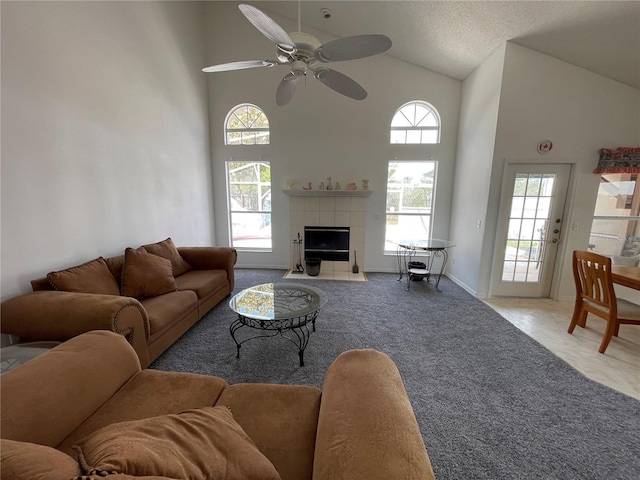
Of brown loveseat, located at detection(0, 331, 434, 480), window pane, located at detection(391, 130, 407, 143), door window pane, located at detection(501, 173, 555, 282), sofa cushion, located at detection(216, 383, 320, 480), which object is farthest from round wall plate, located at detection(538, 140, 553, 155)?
sofa cushion, located at detection(216, 383, 320, 480)

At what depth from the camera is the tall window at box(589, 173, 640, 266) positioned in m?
3.35

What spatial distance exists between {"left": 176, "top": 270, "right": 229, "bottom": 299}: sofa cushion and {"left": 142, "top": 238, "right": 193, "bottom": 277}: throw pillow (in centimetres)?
8

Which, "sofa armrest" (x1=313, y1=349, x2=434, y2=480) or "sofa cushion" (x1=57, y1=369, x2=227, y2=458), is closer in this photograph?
"sofa armrest" (x1=313, y1=349, x2=434, y2=480)

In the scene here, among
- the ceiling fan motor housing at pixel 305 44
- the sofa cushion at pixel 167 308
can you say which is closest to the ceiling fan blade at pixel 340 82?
the ceiling fan motor housing at pixel 305 44

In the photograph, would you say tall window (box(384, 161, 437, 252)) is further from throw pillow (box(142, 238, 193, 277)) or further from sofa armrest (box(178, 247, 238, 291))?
throw pillow (box(142, 238, 193, 277))

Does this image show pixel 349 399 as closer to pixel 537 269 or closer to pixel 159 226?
pixel 159 226

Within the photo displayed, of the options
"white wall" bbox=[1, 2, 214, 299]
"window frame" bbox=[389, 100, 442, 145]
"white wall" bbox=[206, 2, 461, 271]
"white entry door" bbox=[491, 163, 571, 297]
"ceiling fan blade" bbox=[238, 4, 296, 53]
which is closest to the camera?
"ceiling fan blade" bbox=[238, 4, 296, 53]

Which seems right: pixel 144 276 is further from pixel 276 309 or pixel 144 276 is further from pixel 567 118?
pixel 567 118

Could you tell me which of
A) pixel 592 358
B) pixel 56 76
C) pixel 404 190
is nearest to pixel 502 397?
pixel 592 358

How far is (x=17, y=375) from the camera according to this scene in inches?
40.4

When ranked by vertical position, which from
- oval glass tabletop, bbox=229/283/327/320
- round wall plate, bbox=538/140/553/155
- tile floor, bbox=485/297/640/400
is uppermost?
round wall plate, bbox=538/140/553/155

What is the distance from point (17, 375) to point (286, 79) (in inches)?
102

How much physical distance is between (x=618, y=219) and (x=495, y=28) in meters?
2.88

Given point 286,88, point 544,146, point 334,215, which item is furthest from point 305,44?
point 544,146
